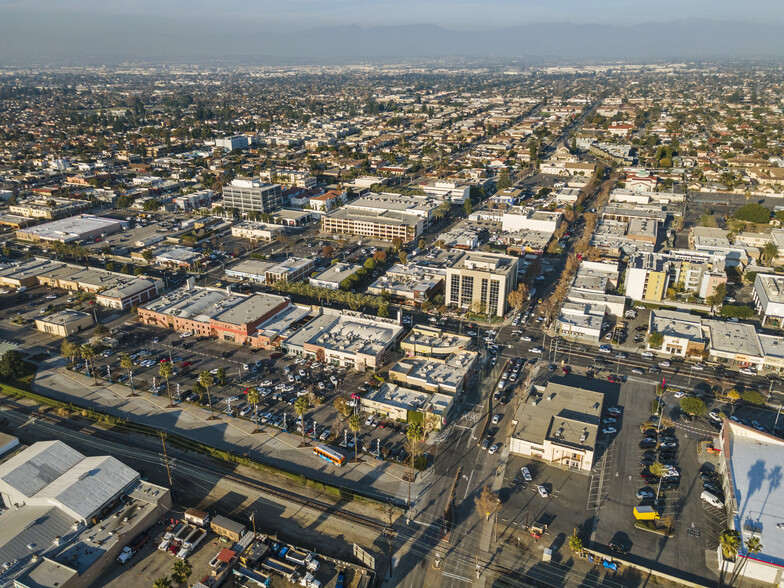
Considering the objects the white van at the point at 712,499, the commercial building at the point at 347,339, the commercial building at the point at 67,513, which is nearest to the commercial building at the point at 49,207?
the commercial building at the point at 347,339

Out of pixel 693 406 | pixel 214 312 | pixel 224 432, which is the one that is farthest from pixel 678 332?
pixel 214 312

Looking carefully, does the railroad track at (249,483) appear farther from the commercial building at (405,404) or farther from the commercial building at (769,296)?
the commercial building at (769,296)

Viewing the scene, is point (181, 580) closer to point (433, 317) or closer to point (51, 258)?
point (433, 317)

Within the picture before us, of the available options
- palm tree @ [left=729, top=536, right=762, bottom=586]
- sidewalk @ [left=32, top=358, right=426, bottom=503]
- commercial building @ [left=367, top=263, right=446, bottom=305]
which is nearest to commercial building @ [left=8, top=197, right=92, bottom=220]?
sidewalk @ [left=32, top=358, right=426, bottom=503]

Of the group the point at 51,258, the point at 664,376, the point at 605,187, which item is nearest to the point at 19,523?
the point at 664,376

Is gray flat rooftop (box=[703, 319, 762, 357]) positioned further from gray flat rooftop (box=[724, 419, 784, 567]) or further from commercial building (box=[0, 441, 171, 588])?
commercial building (box=[0, 441, 171, 588])

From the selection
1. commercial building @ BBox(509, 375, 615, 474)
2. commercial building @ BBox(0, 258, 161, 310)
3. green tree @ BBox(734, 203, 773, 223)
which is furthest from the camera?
green tree @ BBox(734, 203, 773, 223)

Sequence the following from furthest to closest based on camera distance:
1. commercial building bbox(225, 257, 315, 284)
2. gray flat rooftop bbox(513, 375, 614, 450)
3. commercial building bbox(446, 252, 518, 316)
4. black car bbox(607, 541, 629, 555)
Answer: commercial building bbox(225, 257, 315, 284) < commercial building bbox(446, 252, 518, 316) < gray flat rooftop bbox(513, 375, 614, 450) < black car bbox(607, 541, 629, 555)
